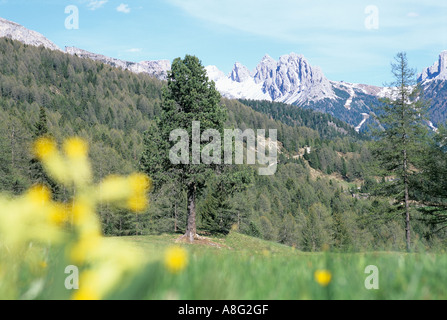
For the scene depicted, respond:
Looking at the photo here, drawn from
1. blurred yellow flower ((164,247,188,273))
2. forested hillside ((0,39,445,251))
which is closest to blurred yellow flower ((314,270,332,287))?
blurred yellow flower ((164,247,188,273))

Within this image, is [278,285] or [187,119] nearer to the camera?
[278,285]

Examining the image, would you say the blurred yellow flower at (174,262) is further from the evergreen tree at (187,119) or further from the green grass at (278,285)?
the evergreen tree at (187,119)

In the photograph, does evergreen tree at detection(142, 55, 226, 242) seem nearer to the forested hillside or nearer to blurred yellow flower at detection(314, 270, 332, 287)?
the forested hillside

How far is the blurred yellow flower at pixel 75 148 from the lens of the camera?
136 centimetres

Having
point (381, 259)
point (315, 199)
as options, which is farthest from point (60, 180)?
point (315, 199)

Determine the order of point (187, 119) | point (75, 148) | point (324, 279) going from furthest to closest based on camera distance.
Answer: point (187, 119) < point (324, 279) < point (75, 148)

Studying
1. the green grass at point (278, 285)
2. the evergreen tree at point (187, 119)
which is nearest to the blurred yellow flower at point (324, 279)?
the green grass at point (278, 285)

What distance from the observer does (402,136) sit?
93.3ft

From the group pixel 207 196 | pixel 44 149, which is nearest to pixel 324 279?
pixel 44 149

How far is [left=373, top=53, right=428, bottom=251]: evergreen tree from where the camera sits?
90.8ft

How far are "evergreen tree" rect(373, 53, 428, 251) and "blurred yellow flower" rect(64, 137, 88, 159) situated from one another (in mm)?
29796

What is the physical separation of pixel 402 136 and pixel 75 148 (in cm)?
3163

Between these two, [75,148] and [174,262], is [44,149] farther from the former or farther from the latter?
[174,262]

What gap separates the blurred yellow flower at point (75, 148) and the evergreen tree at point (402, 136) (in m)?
29.8
